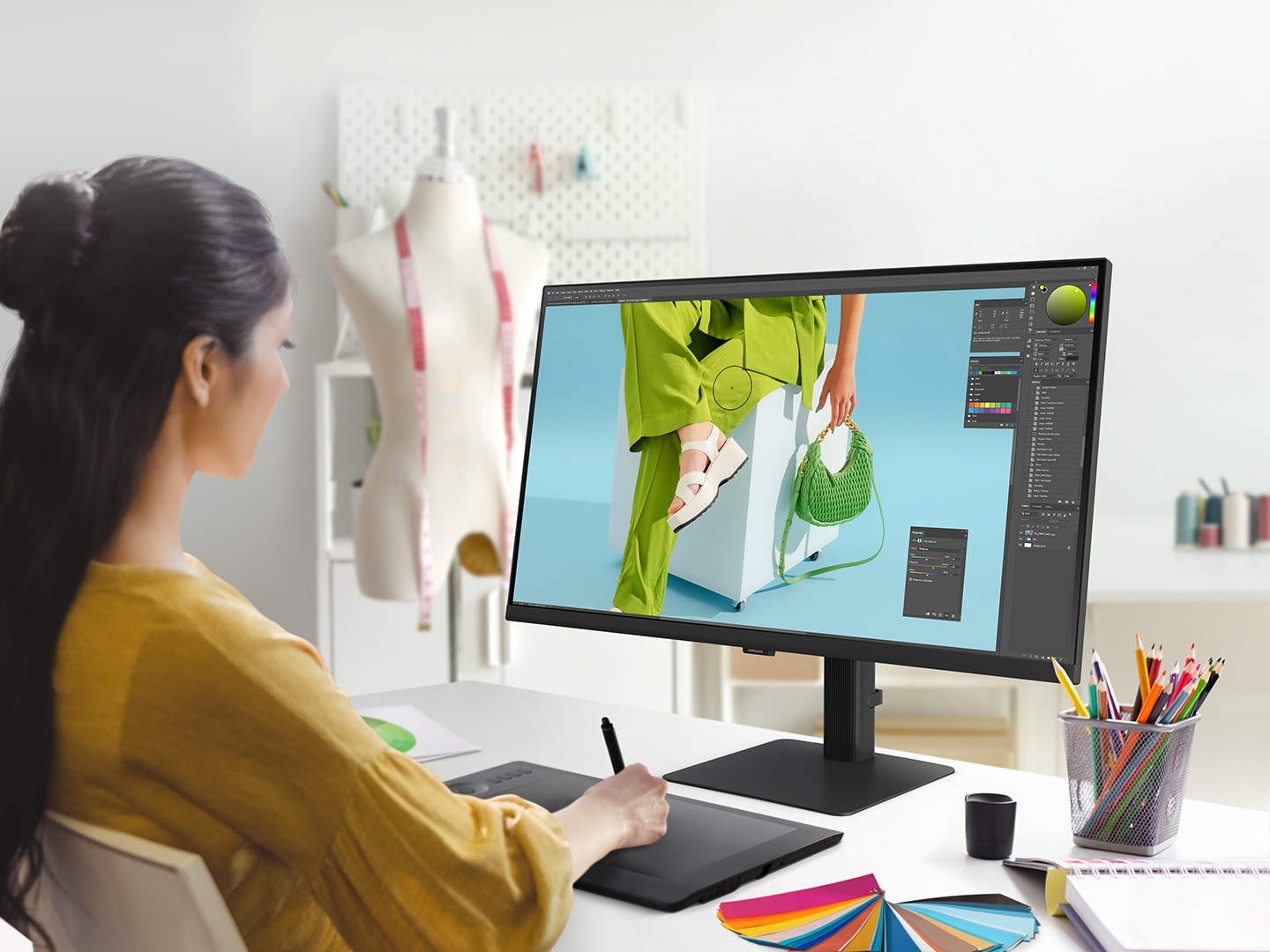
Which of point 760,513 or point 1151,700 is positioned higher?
point 760,513

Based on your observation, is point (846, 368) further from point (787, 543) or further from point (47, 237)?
point (47, 237)

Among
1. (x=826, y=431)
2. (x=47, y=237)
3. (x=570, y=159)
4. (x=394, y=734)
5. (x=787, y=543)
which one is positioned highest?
(x=570, y=159)

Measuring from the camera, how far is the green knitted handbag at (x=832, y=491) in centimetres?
95

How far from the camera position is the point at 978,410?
90 cm

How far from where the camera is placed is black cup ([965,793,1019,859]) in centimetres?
84

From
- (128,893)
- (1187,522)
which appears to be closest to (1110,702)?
(128,893)

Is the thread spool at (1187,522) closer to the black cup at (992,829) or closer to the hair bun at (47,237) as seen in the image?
the black cup at (992,829)

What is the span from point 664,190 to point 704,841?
2.34 meters

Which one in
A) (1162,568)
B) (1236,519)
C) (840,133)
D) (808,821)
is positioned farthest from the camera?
(840,133)

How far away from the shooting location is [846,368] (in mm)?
968

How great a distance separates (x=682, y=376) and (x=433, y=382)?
44.3 inches

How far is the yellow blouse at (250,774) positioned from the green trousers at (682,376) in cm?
43

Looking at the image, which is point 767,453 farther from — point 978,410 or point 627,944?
point 627,944

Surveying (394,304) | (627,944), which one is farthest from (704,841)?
(394,304)
